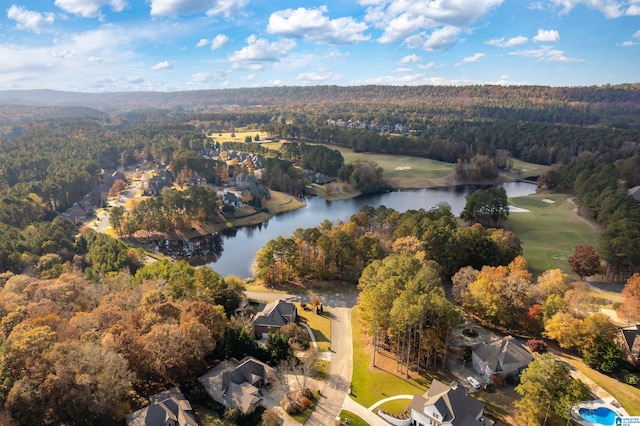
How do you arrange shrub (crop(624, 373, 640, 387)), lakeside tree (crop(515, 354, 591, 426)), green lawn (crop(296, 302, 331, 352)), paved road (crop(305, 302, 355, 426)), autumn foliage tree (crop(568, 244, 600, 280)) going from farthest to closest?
autumn foliage tree (crop(568, 244, 600, 280)) → green lawn (crop(296, 302, 331, 352)) → shrub (crop(624, 373, 640, 387)) → paved road (crop(305, 302, 355, 426)) → lakeside tree (crop(515, 354, 591, 426))

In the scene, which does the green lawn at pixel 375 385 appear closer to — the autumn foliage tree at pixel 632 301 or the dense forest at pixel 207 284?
the dense forest at pixel 207 284

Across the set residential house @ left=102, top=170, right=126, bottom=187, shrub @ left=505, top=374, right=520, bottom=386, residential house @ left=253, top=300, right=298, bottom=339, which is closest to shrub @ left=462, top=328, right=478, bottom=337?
shrub @ left=505, top=374, right=520, bottom=386

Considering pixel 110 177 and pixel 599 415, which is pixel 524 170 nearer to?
pixel 599 415

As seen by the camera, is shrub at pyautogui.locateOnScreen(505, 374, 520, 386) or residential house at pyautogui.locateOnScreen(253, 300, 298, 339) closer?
shrub at pyautogui.locateOnScreen(505, 374, 520, 386)

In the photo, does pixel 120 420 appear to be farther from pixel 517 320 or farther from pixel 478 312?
pixel 517 320

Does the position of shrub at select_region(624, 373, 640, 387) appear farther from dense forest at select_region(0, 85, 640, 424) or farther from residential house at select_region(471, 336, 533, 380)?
residential house at select_region(471, 336, 533, 380)

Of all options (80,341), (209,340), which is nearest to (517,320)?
(209,340)
